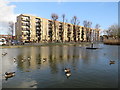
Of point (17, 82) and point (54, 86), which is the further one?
point (17, 82)

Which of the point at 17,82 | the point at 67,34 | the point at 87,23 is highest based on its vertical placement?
the point at 87,23

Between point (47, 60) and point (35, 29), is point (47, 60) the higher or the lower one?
the lower one

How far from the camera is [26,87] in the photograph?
6.94m

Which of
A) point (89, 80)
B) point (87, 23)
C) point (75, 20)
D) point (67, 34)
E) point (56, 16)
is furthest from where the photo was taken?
point (67, 34)

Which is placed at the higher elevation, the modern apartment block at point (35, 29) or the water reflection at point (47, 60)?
the modern apartment block at point (35, 29)

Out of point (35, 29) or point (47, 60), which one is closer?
point (47, 60)

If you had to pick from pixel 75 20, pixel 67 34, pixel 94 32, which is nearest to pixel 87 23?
pixel 75 20

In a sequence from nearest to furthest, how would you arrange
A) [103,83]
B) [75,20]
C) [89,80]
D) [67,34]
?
[103,83]
[89,80]
[75,20]
[67,34]

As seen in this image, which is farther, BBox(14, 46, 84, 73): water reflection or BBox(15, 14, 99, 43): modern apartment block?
BBox(15, 14, 99, 43): modern apartment block

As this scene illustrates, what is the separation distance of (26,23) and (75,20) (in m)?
36.2

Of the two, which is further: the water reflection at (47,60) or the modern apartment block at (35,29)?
the modern apartment block at (35,29)

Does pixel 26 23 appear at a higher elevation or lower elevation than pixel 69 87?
higher

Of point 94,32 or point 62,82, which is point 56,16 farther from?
point 94,32

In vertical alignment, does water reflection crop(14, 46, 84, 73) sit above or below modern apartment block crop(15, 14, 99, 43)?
below
